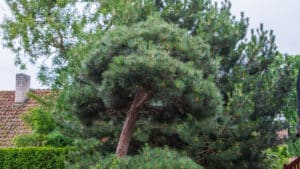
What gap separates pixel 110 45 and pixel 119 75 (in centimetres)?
50

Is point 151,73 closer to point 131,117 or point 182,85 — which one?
point 182,85

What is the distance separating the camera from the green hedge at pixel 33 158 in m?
11.6

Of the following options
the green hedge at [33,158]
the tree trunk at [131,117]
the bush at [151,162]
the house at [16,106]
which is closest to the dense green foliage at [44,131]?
the green hedge at [33,158]

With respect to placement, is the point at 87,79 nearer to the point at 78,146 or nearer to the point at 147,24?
the point at 147,24

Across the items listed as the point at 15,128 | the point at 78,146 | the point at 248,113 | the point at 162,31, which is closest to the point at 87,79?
the point at 162,31

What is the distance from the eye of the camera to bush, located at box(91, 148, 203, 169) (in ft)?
18.6

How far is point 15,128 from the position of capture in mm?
17094

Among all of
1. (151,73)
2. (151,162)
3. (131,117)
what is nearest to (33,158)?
(131,117)

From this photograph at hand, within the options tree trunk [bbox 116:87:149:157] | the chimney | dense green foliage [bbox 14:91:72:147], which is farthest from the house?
tree trunk [bbox 116:87:149:157]

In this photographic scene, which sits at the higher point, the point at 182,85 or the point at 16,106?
the point at 182,85

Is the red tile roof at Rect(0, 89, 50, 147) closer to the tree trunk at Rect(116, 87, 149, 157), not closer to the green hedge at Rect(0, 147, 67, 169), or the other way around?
the green hedge at Rect(0, 147, 67, 169)

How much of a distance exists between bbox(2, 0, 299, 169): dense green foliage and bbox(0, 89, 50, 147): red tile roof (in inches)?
300

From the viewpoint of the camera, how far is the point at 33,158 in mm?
12062

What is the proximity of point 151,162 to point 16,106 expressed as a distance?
1361cm
